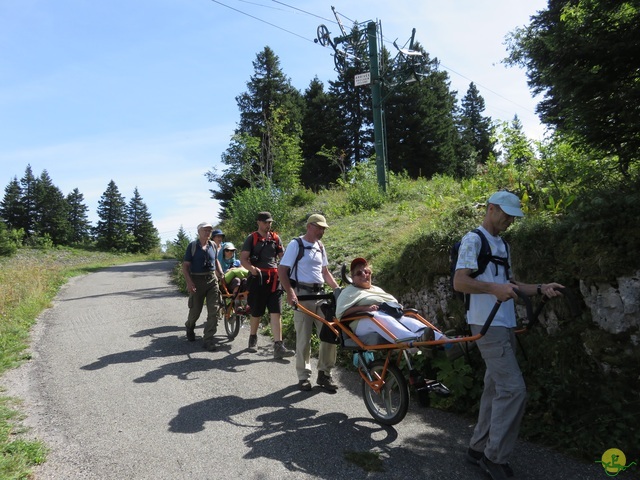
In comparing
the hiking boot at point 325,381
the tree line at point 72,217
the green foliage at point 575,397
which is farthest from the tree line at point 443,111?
the tree line at point 72,217

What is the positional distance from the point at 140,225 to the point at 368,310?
77785 millimetres

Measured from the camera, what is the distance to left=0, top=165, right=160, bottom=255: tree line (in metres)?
68.3

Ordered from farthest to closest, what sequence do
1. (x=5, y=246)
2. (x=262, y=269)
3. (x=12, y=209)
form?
(x=12, y=209), (x=5, y=246), (x=262, y=269)

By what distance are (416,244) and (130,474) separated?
489 cm

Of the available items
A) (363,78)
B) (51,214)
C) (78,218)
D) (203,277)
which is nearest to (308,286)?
(203,277)

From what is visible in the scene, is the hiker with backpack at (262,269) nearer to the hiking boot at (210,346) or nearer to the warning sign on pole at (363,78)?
the hiking boot at (210,346)

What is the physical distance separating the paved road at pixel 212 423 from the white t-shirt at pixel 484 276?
4.30 ft

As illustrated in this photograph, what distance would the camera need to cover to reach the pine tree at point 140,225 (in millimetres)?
75062

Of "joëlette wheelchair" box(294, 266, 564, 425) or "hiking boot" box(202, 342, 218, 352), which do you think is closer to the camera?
"joëlette wheelchair" box(294, 266, 564, 425)

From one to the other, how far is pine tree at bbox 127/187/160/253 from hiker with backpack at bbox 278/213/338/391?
7127cm

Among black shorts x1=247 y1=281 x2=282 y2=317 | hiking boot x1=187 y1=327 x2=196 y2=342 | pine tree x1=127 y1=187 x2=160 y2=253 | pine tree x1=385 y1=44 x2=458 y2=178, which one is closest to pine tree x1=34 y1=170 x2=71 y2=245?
pine tree x1=127 y1=187 x2=160 y2=253

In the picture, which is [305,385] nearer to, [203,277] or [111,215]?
[203,277]

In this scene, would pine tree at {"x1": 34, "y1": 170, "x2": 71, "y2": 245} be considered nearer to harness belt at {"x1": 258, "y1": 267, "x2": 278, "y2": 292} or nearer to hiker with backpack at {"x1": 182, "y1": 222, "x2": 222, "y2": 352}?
hiker with backpack at {"x1": 182, "y1": 222, "x2": 222, "y2": 352}

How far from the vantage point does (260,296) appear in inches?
316
